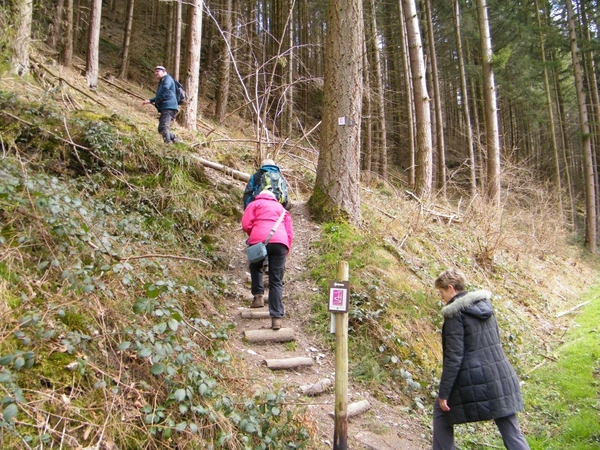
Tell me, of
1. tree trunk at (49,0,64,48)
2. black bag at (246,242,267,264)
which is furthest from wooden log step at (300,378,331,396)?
tree trunk at (49,0,64,48)

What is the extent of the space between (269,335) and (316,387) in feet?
3.12

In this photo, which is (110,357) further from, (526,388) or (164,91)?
(164,91)

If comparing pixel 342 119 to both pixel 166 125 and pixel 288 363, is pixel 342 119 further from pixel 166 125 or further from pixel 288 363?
pixel 288 363

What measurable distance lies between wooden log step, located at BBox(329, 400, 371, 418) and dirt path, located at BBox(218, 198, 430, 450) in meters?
0.04

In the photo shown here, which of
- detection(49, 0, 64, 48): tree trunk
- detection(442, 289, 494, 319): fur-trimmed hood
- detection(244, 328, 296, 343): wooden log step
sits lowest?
detection(244, 328, 296, 343): wooden log step

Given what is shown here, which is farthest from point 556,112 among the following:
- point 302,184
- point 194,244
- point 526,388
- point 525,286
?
point 194,244

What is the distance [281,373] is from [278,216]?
187cm

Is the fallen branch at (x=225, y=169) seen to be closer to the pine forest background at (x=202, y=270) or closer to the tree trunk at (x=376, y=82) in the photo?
the pine forest background at (x=202, y=270)

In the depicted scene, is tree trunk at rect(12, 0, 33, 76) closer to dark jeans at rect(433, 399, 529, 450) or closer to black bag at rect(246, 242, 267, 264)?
black bag at rect(246, 242, 267, 264)

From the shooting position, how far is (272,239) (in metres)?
5.01

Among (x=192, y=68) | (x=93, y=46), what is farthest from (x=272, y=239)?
(x=93, y=46)

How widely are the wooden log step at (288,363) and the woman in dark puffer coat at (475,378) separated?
1585 mm

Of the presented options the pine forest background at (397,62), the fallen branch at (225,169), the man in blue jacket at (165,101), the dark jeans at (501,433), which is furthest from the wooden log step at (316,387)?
the pine forest background at (397,62)

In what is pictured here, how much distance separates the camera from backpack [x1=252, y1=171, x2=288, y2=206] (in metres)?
5.84
